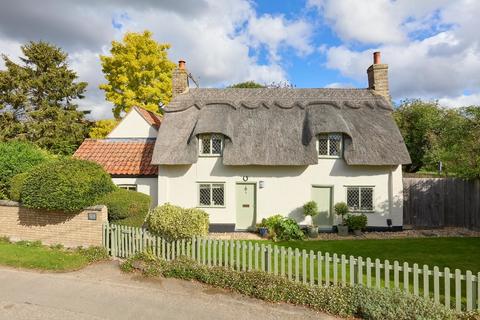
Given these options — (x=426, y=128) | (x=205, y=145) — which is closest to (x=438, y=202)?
(x=205, y=145)

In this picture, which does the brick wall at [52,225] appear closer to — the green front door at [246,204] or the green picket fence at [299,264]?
the green picket fence at [299,264]

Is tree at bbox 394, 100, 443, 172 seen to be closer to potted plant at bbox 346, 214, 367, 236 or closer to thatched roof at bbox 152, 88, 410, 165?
thatched roof at bbox 152, 88, 410, 165

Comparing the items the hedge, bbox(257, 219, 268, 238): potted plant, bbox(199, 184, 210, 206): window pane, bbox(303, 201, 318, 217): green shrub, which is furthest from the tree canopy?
the hedge

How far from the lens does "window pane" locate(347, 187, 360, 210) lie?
54.1 ft

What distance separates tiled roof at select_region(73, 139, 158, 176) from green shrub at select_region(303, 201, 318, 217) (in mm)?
8307

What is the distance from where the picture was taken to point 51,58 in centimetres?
3366

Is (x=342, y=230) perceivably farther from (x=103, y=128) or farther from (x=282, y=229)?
(x=103, y=128)

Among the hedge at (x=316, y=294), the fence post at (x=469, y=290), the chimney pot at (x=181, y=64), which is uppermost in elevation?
the chimney pot at (x=181, y=64)

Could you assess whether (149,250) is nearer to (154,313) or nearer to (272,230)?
(154,313)

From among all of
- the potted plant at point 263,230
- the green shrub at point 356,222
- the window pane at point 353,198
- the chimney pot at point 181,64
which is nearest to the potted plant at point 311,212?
the green shrub at point 356,222

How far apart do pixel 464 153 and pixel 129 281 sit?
17.2 m

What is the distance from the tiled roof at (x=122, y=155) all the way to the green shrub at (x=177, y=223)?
23.3ft

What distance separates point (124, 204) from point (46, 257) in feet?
10.3

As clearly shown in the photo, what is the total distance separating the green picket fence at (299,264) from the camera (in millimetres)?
6996
